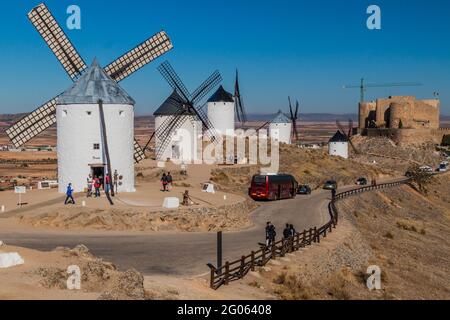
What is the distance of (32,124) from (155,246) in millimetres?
15318

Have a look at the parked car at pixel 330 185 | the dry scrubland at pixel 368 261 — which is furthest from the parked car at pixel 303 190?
the parked car at pixel 330 185

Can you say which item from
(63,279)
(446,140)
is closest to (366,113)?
(446,140)

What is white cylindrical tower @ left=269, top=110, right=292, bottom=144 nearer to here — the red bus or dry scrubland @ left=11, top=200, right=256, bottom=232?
the red bus

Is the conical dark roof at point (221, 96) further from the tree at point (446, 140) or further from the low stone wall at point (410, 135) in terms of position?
Answer: the tree at point (446, 140)

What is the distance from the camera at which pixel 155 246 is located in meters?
23.8

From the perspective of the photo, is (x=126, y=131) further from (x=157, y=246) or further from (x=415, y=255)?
(x=415, y=255)

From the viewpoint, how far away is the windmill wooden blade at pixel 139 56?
126ft

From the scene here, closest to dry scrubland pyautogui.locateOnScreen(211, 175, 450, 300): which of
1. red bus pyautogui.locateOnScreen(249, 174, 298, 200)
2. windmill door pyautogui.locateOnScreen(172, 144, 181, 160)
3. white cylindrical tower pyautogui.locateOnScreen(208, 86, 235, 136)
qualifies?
red bus pyautogui.locateOnScreen(249, 174, 298, 200)

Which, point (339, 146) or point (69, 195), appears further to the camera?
point (339, 146)

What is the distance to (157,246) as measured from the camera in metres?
23.9

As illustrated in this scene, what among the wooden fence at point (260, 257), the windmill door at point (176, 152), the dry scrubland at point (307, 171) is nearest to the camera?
the wooden fence at point (260, 257)

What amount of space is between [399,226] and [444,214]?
594 inches

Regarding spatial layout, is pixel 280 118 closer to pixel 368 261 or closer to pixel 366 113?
pixel 366 113

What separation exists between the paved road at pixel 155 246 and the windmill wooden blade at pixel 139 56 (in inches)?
590
